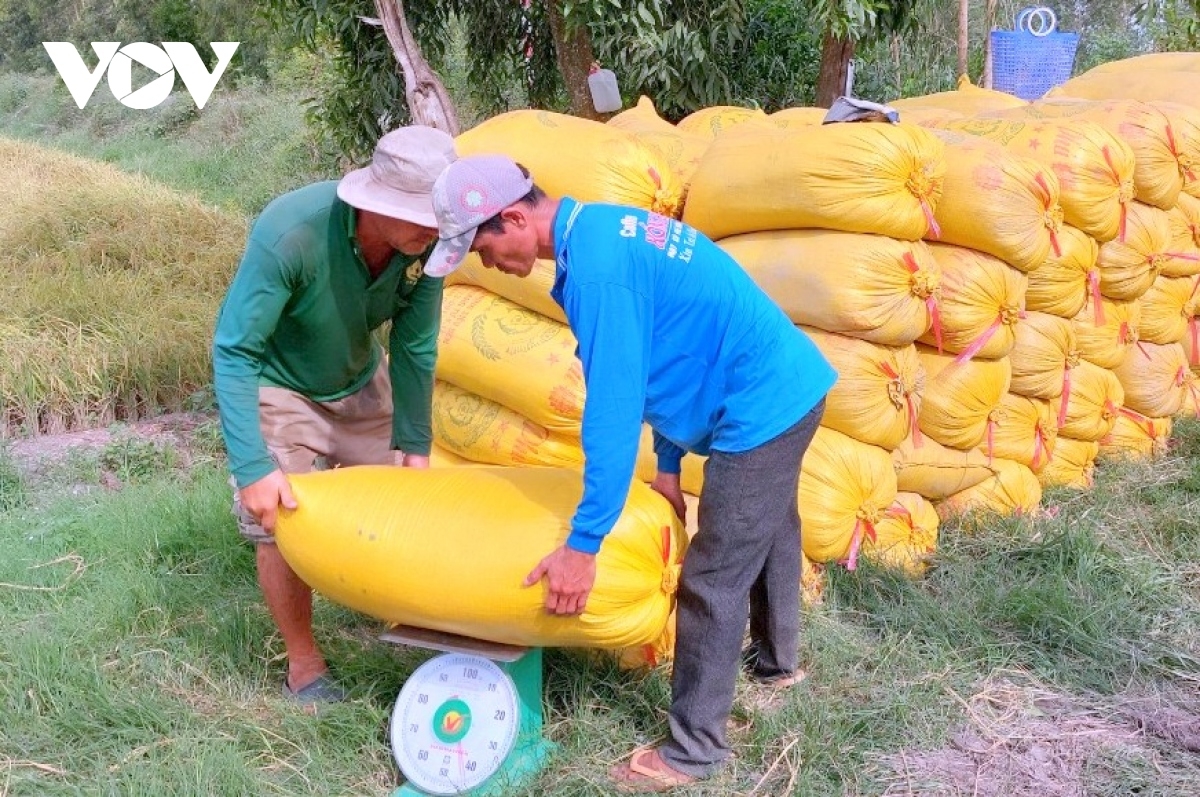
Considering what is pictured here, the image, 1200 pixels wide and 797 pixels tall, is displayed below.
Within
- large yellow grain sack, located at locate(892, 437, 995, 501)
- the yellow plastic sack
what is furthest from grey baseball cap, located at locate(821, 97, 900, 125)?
large yellow grain sack, located at locate(892, 437, 995, 501)

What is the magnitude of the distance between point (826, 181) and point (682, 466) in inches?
35.3

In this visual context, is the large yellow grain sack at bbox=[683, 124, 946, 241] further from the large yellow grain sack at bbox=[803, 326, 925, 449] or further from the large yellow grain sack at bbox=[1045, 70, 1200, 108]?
the large yellow grain sack at bbox=[1045, 70, 1200, 108]

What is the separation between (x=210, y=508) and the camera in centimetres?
376

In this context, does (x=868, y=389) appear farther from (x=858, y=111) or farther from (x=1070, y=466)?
(x=1070, y=466)

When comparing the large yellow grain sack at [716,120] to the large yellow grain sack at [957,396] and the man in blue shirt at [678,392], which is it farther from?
the man in blue shirt at [678,392]

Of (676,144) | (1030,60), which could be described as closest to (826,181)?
(676,144)

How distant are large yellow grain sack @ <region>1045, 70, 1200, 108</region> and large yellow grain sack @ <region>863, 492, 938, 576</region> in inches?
94.6

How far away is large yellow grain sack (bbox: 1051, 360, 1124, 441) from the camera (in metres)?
4.04

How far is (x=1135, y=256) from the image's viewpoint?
4078mm

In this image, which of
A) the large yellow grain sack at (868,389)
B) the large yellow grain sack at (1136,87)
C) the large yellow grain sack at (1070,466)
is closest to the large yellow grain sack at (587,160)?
the large yellow grain sack at (868,389)

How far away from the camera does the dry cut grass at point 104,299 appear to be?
209 inches

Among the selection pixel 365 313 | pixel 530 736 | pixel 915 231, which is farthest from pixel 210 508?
pixel 915 231

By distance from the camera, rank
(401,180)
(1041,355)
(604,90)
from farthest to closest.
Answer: (604,90) < (1041,355) < (401,180)

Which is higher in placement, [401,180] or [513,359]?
[401,180]
